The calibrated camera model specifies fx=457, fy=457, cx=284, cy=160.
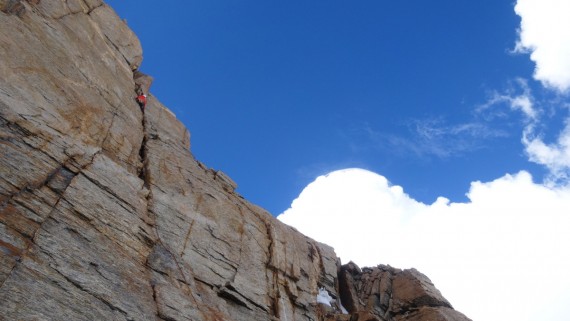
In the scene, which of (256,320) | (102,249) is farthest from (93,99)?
(256,320)

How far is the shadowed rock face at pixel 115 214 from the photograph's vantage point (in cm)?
1856

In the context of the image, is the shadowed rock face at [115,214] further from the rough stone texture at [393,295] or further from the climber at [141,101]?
the climber at [141,101]

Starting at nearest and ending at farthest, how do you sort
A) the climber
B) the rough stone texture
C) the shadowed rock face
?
the shadowed rock face
the climber
the rough stone texture

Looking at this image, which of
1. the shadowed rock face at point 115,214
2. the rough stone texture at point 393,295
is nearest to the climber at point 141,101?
the shadowed rock face at point 115,214

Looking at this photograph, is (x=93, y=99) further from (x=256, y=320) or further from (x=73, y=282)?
(x=256, y=320)

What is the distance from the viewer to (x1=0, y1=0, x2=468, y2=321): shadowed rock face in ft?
60.9

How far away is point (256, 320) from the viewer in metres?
30.1

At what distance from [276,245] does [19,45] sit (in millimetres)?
23313

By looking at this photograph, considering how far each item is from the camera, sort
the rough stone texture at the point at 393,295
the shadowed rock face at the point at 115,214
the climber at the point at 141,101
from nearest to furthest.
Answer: the shadowed rock face at the point at 115,214 → the climber at the point at 141,101 → the rough stone texture at the point at 393,295

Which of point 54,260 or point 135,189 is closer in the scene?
point 54,260

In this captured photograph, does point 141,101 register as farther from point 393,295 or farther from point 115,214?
point 393,295

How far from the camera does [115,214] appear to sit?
2345 centimetres

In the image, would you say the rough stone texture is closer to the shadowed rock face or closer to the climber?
the shadowed rock face

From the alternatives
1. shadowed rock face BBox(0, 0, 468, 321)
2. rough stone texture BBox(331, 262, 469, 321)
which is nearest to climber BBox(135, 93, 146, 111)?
shadowed rock face BBox(0, 0, 468, 321)
